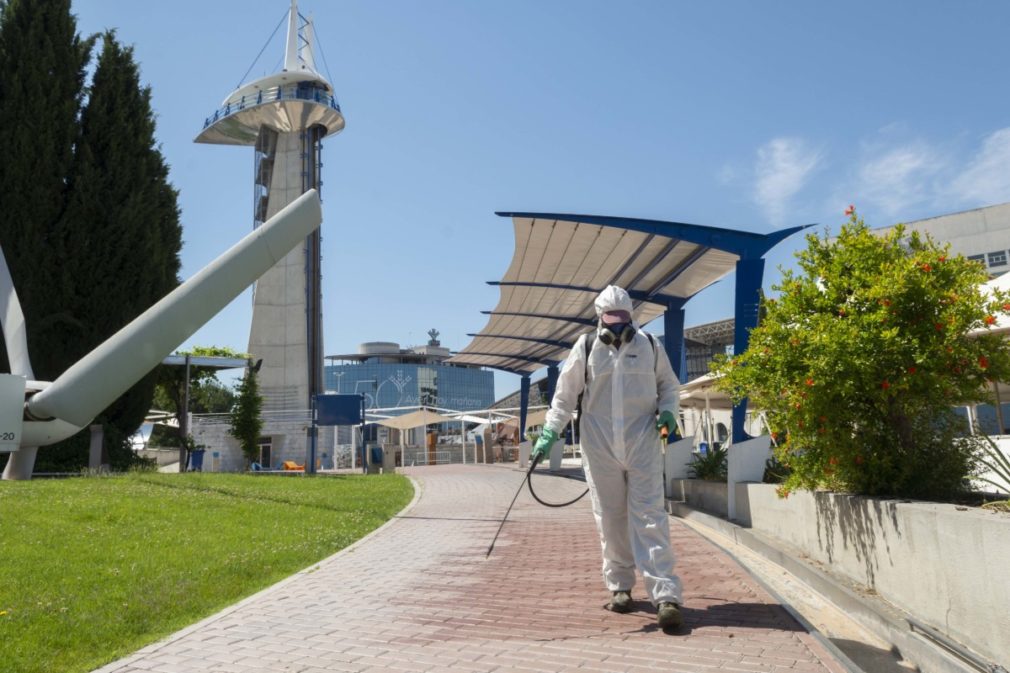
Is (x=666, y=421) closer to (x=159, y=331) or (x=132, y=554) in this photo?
(x=132, y=554)

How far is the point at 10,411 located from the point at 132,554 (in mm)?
7920

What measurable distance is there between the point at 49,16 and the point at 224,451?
20.0 metres

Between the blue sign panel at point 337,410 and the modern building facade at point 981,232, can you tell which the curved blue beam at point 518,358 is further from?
the modern building facade at point 981,232

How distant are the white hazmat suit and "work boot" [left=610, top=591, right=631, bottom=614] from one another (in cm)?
4

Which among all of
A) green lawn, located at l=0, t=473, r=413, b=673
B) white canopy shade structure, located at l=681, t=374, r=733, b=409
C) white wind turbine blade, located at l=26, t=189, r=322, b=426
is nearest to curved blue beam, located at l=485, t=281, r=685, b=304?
white canopy shade structure, located at l=681, t=374, r=733, b=409

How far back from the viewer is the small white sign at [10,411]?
1245 centimetres

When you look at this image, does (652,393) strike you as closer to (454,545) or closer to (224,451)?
(454,545)

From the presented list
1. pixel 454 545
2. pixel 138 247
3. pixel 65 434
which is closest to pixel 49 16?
pixel 138 247

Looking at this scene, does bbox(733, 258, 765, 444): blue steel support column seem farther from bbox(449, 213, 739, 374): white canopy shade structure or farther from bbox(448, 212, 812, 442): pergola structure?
bbox(449, 213, 739, 374): white canopy shade structure

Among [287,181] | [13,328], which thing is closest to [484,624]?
[13,328]

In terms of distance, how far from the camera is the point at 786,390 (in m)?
5.66

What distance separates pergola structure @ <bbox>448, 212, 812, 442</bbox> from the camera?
11484mm

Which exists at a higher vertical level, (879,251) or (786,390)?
(879,251)

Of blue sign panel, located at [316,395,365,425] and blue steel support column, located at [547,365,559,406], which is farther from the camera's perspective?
blue steel support column, located at [547,365,559,406]
